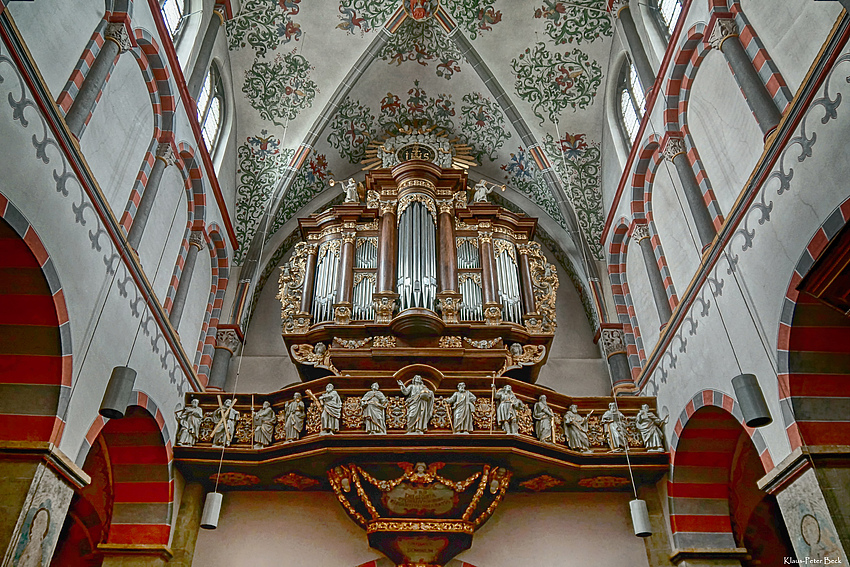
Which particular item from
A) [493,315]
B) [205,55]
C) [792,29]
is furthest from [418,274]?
[792,29]

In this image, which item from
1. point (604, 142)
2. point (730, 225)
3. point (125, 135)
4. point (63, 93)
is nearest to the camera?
point (63, 93)

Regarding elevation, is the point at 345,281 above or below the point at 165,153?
below

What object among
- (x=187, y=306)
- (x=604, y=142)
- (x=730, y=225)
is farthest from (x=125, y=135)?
(x=604, y=142)

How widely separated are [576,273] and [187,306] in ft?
24.9

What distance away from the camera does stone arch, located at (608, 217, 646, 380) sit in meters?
11.4

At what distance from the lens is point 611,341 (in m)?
12.2

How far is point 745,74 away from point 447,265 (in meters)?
5.49

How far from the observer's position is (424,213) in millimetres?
12023

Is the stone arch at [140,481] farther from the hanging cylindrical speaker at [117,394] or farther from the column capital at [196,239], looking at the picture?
the column capital at [196,239]

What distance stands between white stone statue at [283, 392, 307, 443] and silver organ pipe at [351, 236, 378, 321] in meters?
1.89

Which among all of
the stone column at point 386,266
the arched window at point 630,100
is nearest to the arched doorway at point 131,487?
the stone column at point 386,266

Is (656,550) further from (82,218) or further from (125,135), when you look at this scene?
(125,135)

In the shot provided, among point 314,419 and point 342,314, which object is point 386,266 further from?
point 314,419

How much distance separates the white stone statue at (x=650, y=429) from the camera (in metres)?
9.37
